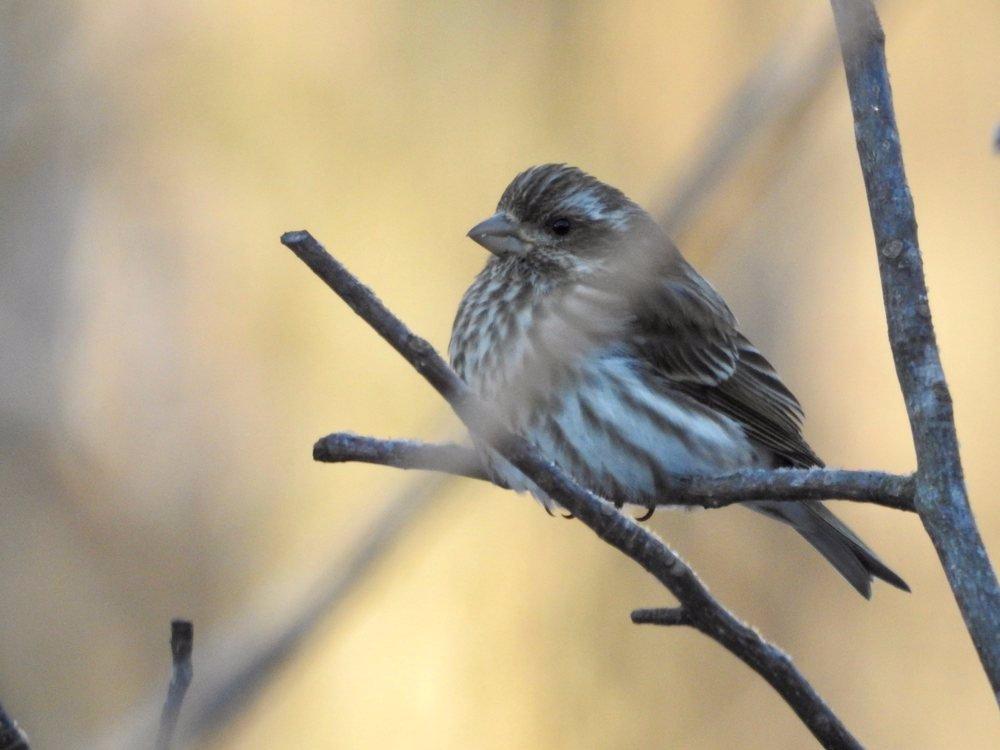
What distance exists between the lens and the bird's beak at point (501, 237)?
179 inches

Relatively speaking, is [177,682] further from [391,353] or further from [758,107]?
[391,353]

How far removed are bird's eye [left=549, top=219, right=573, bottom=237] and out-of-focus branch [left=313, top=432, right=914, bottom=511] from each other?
7.29 feet

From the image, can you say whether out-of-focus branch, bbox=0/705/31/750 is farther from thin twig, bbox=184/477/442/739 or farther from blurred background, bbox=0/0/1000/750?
blurred background, bbox=0/0/1000/750

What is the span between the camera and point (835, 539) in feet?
14.4

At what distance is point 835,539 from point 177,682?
2.91m

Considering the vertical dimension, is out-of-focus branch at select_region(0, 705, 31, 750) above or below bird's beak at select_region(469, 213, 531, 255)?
below

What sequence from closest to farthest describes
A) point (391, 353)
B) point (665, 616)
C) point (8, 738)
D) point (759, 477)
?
point (8, 738), point (665, 616), point (759, 477), point (391, 353)

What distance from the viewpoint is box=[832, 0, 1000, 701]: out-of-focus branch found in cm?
172

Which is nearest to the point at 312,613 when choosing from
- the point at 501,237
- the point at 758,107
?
the point at 758,107

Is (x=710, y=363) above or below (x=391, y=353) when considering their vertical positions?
above

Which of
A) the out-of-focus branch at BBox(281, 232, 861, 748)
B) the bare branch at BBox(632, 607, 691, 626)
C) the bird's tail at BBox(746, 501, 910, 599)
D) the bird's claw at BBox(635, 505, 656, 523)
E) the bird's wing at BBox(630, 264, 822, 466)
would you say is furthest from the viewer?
the bird's wing at BBox(630, 264, 822, 466)

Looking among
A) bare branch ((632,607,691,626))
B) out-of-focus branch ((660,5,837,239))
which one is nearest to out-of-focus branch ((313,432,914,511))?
bare branch ((632,607,691,626))

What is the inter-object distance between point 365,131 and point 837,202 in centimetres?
222

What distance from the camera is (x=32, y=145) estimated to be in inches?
254
